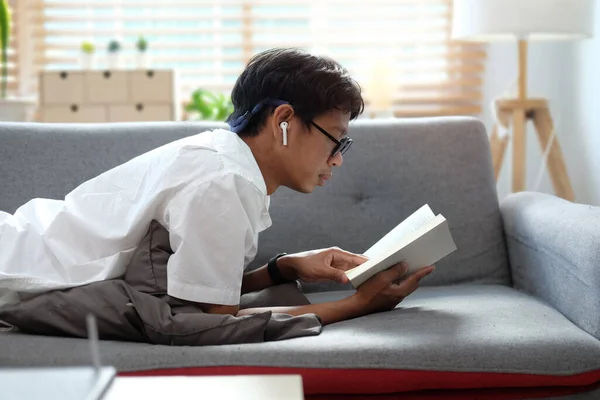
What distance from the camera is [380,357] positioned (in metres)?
1.33


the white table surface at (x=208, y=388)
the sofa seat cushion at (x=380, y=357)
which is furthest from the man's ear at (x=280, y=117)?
the white table surface at (x=208, y=388)

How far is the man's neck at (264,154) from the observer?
1625 millimetres

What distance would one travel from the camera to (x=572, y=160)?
3174 millimetres

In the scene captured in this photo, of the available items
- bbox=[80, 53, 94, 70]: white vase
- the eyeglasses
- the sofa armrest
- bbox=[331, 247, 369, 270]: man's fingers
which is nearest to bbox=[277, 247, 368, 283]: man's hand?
bbox=[331, 247, 369, 270]: man's fingers

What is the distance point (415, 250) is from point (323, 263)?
23 cm

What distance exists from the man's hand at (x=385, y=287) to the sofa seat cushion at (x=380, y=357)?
0.13 meters

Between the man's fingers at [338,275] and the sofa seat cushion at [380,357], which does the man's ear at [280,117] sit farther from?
the sofa seat cushion at [380,357]

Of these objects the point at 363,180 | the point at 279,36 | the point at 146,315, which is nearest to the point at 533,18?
the point at 363,180

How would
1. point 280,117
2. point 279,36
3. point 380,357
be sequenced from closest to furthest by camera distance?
point 380,357 → point 280,117 → point 279,36

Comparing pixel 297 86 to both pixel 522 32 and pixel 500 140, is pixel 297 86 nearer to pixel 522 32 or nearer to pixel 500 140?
pixel 522 32

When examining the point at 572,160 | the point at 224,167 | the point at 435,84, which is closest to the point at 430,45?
the point at 435,84

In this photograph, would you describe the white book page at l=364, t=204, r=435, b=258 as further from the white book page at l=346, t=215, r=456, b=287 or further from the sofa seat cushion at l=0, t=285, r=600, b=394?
the sofa seat cushion at l=0, t=285, r=600, b=394

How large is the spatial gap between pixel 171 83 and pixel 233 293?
7.26ft

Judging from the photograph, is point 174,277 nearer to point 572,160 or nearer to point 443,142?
point 443,142
